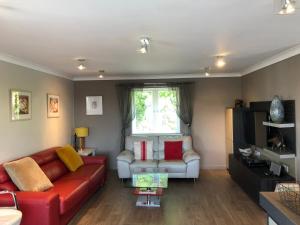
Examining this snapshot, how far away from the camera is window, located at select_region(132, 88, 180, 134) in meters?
6.88

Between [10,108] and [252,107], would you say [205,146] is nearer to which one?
[252,107]

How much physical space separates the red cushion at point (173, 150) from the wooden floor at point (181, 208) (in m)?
0.73

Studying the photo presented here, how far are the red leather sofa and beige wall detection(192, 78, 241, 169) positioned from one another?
258cm

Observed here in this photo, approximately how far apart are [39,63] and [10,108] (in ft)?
3.46

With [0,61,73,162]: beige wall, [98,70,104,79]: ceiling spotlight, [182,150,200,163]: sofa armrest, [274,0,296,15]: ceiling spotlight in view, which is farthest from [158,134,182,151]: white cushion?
[274,0,296,15]: ceiling spotlight

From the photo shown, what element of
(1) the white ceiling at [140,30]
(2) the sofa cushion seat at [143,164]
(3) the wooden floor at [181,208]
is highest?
(1) the white ceiling at [140,30]

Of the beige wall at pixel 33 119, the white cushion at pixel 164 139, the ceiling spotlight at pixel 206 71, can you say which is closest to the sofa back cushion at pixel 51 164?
the beige wall at pixel 33 119

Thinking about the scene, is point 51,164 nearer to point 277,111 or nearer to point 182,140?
point 182,140

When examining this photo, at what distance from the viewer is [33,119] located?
4.83 meters

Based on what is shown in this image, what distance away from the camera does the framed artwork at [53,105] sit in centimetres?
547

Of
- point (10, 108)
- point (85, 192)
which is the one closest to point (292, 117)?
point (85, 192)

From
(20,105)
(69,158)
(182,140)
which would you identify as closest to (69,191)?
(69,158)

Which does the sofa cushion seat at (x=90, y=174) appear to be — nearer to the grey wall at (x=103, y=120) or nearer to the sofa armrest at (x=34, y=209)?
the sofa armrest at (x=34, y=209)

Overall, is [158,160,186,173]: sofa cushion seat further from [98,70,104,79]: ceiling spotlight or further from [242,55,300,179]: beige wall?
[98,70,104,79]: ceiling spotlight
